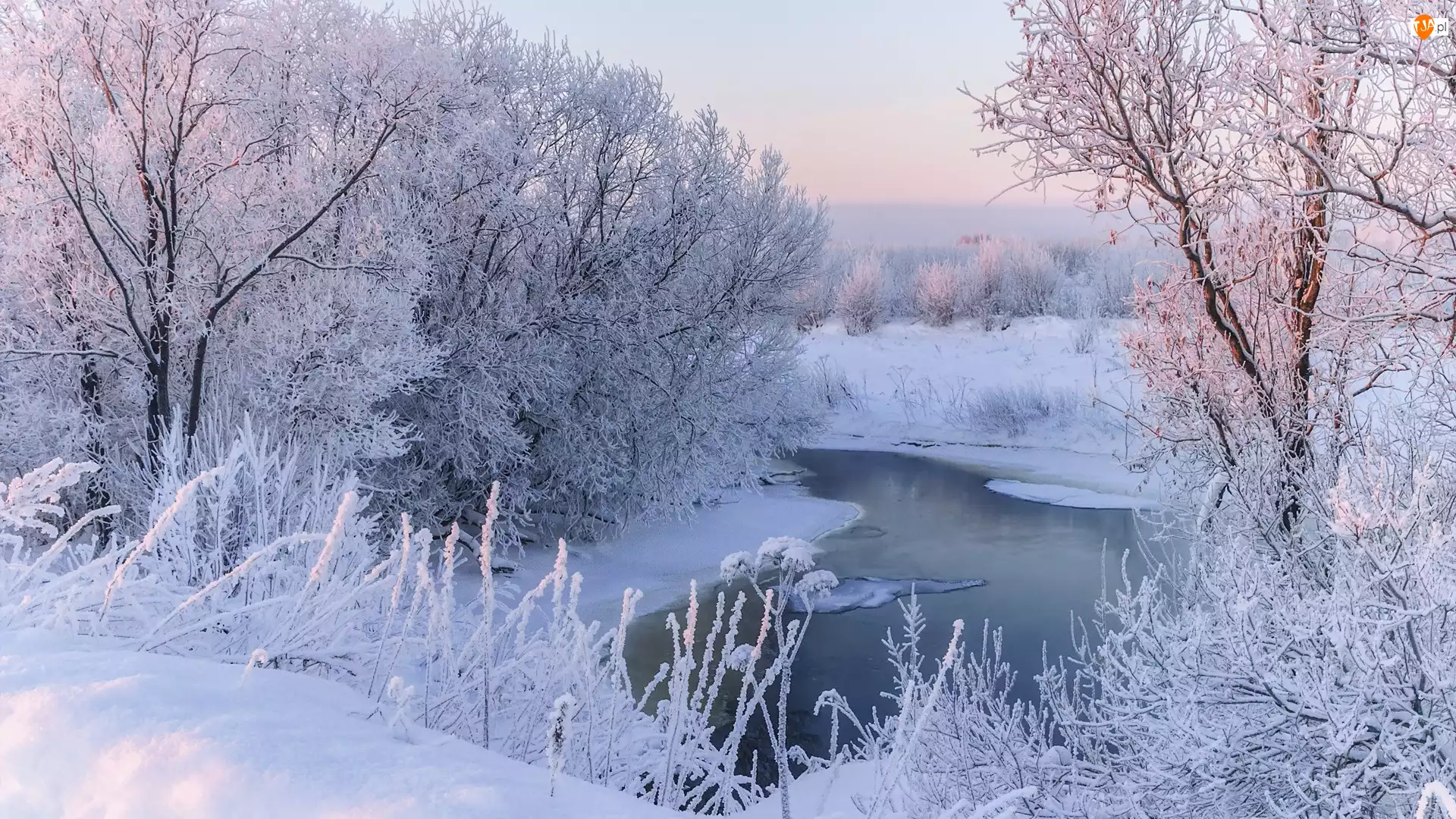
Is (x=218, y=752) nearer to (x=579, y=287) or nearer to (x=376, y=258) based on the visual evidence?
(x=376, y=258)

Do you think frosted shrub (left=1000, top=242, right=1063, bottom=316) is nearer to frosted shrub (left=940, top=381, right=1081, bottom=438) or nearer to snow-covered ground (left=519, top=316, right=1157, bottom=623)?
snow-covered ground (left=519, top=316, right=1157, bottom=623)

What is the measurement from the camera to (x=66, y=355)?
9.41m

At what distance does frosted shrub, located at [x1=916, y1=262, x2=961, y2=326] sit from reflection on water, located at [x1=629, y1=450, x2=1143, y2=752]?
58.3 ft

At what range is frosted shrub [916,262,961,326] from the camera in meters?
39.1

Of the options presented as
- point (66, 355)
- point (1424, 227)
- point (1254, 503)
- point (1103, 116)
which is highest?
point (1103, 116)

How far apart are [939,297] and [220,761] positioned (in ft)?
127

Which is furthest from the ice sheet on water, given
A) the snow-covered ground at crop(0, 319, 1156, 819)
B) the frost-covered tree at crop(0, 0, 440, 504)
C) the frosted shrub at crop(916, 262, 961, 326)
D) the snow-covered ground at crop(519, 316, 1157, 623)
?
the frosted shrub at crop(916, 262, 961, 326)

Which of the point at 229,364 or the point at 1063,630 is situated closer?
the point at 229,364

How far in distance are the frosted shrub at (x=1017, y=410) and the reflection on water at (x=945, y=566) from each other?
3.80 metres

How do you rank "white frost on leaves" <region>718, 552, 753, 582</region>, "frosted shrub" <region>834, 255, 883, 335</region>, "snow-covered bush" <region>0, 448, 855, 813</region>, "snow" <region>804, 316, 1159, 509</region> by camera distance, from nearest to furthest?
"snow-covered bush" <region>0, 448, 855, 813</region>, "white frost on leaves" <region>718, 552, 753, 582</region>, "snow" <region>804, 316, 1159, 509</region>, "frosted shrub" <region>834, 255, 883, 335</region>

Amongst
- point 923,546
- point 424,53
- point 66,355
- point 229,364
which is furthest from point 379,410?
point 923,546

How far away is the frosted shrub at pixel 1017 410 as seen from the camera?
2494 cm

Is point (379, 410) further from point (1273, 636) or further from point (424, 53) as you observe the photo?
point (1273, 636)

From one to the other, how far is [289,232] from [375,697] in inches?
307
